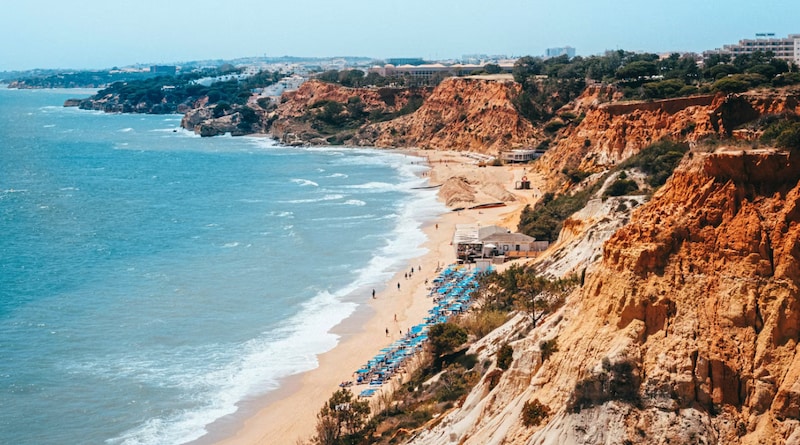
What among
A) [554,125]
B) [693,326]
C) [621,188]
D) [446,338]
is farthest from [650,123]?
[693,326]

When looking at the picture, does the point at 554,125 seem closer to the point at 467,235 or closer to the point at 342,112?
the point at 342,112

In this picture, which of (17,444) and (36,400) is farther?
(36,400)

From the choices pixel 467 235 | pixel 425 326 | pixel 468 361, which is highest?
pixel 468 361

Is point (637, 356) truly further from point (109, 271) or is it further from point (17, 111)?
point (17, 111)

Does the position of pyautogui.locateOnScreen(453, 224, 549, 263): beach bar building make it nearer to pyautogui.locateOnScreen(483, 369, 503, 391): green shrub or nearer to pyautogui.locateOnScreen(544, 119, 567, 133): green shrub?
pyautogui.locateOnScreen(483, 369, 503, 391): green shrub

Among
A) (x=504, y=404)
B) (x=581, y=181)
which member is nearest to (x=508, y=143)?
(x=581, y=181)

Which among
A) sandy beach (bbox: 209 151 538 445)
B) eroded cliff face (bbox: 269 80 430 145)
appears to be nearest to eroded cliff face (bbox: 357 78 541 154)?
eroded cliff face (bbox: 269 80 430 145)
